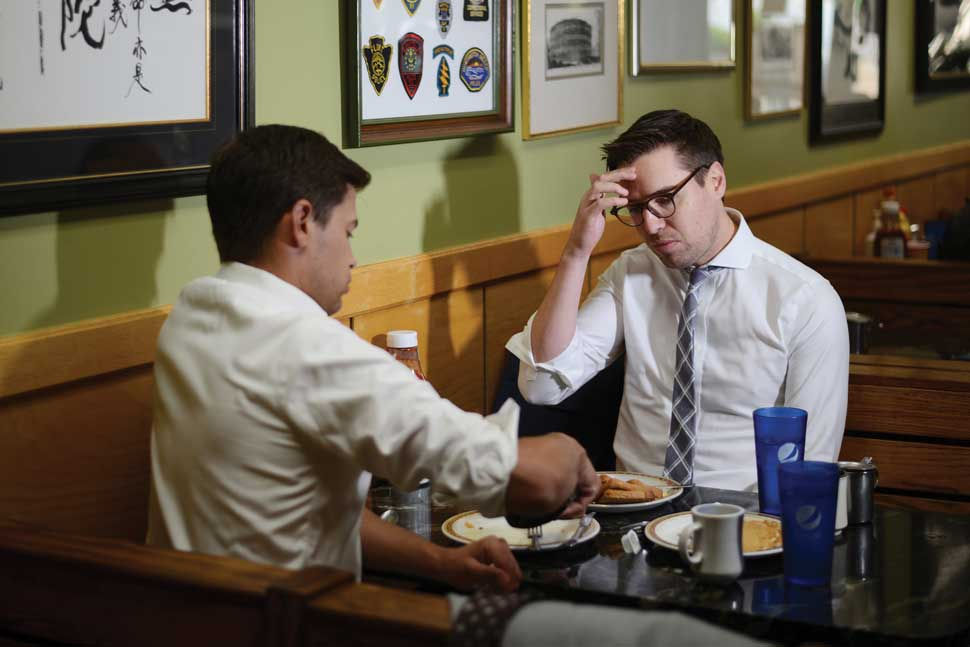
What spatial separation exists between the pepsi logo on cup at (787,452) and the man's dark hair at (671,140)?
32.6 inches

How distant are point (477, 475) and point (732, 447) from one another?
1.27 metres

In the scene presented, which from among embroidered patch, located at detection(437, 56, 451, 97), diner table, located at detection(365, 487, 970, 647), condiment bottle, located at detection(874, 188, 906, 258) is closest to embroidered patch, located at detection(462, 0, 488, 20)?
embroidered patch, located at detection(437, 56, 451, 97)

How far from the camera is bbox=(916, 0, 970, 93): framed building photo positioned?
588cm

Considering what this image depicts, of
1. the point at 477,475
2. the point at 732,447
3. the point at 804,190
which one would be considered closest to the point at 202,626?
the point at 477,475

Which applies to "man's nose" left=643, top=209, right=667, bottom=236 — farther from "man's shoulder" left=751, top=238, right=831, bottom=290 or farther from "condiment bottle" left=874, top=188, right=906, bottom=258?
"condiment bottle" left=874, top=188, right=906, bottom=258

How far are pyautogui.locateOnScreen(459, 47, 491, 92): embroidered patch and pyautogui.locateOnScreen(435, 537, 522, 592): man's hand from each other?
4.62ft

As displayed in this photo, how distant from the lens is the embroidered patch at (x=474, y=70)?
2.94 metres

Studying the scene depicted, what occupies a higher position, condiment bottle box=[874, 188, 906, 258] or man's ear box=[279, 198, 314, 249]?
Answer: man's ear box=[279, 198, 314, 249]

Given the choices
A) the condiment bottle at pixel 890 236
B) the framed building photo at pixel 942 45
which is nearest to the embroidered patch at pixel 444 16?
the condiment bottle at pixel 890 236

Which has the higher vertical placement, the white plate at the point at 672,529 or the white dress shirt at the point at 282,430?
the white dress shirt at the point at 282,430

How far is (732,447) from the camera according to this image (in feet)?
8.80

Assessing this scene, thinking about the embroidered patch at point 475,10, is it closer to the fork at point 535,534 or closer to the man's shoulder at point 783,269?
the man's shoulder at point 783,269

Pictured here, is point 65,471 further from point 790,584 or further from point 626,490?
point 790,584

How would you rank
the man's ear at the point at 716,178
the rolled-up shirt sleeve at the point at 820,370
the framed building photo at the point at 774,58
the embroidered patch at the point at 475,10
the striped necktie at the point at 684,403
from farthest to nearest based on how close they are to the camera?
the framed building photo at the point at 774,58 → the embroidered patch at the point at 475,10 → the man's ear at the point at 716,178 → the striped necktie at the point at 684,403 → the rolled-up shirt sleeve at the point at 820,370
